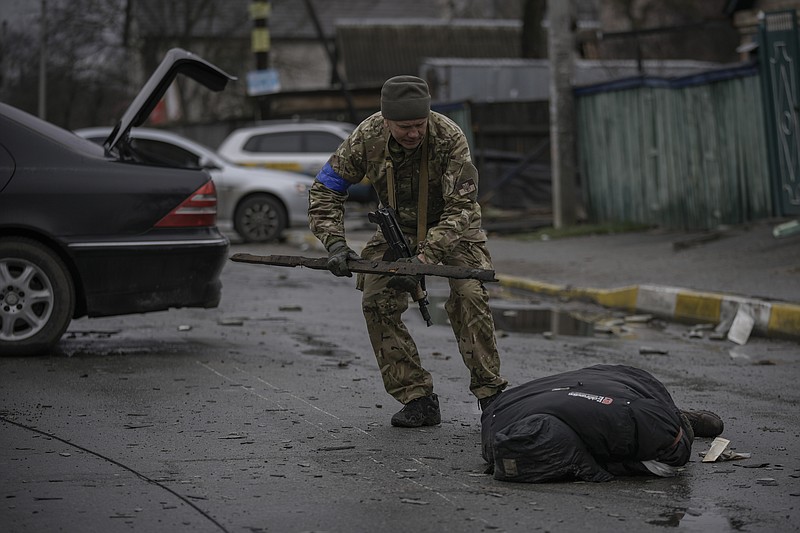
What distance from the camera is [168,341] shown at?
888cm

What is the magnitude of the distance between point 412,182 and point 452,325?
2.32 ft

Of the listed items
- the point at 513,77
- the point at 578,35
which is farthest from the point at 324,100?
the point at 578,35

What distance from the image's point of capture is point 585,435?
4.79m

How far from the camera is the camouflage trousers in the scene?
5.84 m

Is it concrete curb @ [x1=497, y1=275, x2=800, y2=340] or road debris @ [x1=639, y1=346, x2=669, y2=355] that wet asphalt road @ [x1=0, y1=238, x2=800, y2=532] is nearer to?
road debris @ [x1=639, y1=346, x2=669, y2=355]

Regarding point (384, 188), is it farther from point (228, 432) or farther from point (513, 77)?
point (513, 77)

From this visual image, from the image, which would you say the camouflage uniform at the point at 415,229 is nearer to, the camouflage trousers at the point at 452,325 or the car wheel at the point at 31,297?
the camouflage trousers at the point at 452,325

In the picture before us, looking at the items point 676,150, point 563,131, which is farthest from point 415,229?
point 563,131

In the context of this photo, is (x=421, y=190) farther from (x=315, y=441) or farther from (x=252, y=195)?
(x=252, y=195)

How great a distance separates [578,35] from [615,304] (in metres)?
7.24

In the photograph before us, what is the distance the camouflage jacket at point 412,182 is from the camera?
5.71 meters

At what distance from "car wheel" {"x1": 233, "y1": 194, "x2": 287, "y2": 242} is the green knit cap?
1296cm

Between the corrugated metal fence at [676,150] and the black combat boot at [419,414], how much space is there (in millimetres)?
9342

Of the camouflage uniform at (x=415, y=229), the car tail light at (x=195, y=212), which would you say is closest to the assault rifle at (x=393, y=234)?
the camouflage uniform at (x=415, y=229)
